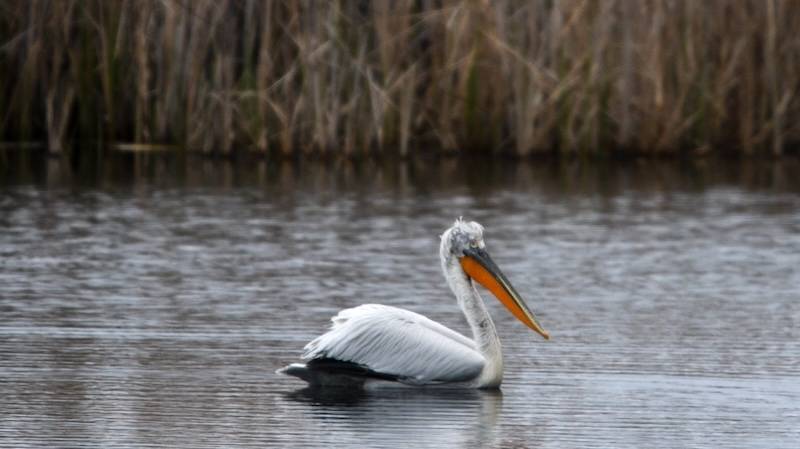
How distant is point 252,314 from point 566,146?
7.62 metres

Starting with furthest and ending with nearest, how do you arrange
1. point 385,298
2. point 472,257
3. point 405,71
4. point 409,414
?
point 405,71 < point 385,298 < point 472,257 < point 409,414

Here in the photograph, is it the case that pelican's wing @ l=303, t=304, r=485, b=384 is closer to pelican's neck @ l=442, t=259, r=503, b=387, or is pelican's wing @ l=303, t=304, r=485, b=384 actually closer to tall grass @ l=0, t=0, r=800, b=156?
pelican's neck @ l=442, t=259, r=503, b=387

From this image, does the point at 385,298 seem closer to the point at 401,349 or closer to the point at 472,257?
the point at 472,257

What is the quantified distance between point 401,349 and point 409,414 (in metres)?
0.46

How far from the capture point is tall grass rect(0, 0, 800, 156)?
49.2 ft

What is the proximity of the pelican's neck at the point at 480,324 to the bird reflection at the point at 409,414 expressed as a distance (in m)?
0.07

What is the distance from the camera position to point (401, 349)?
6.63 metres

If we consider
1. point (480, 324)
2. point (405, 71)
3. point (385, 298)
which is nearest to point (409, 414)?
point (480, 324)

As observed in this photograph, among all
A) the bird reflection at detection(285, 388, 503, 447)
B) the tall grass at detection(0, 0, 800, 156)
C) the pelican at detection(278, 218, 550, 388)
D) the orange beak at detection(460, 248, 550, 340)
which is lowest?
the bird reflection at detection(285, 388, 503, 447)

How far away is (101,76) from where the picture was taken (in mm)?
15594

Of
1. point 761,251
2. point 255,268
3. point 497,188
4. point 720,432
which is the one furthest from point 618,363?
point 497,188

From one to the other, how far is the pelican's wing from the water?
0.31 feet

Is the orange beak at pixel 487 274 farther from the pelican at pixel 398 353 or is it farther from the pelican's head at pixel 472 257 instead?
the pelican at pixel 398 353

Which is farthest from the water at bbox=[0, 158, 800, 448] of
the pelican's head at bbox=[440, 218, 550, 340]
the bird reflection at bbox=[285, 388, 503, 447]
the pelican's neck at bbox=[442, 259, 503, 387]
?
the pelican's head at bbox=[440, 218, 550, 340]
